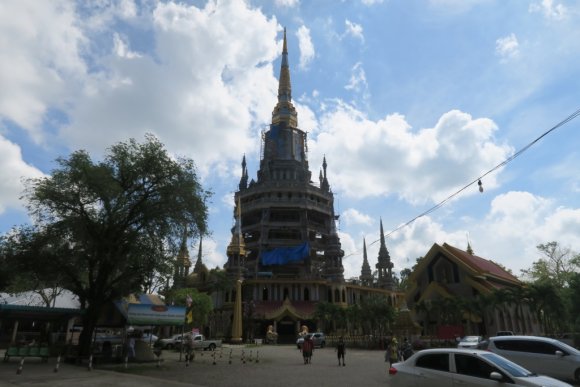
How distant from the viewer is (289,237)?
2874 inches

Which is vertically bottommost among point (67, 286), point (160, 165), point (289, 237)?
point (67, 286)

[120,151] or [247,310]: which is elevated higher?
[120,151]

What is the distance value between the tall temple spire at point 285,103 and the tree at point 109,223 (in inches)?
2307

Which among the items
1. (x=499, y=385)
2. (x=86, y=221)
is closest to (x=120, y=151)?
(x=86, y=221)

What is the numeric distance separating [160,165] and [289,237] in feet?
163

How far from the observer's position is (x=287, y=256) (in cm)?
6288

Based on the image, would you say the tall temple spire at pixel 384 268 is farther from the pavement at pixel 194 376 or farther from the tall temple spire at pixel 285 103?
the pavement at pixel 194 376

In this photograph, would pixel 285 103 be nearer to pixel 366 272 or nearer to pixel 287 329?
pixel 366 272

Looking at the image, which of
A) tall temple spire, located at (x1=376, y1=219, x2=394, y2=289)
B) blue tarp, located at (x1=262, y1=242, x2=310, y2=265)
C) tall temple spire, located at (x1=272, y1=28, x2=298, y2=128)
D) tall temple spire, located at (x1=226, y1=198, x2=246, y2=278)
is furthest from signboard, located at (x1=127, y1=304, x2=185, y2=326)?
tall temple spire, located at (x1=272, y1=28, x2=298, y2=128)

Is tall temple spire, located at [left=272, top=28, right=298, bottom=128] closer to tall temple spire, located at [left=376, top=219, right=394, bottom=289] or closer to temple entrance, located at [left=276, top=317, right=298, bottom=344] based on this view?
tall temple spire, located at [left=376, top=219, right=394, bottom=289]

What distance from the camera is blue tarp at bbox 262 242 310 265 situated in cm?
6256

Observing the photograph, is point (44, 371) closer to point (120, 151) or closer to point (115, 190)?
point (115, 190)

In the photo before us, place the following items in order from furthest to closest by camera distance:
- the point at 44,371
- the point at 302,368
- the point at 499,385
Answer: the point at 302,368 → the point at 44,371 → the point at 499,385

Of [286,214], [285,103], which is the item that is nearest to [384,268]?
[286,214]
